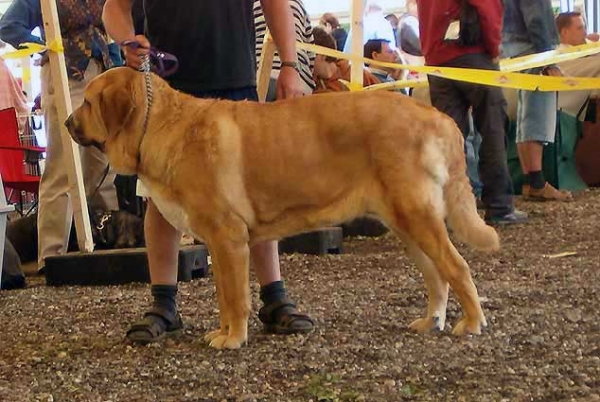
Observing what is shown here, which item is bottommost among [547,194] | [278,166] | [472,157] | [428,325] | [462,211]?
[547,194]

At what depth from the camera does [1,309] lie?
5.00 metres

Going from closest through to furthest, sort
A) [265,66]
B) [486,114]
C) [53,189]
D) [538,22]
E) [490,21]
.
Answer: [265,66] → [53,189] → [490,21] → [486,114] → [538,22]

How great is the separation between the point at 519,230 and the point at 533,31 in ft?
6.94

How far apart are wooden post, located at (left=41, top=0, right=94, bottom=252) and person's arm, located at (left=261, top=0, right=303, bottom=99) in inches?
87.8

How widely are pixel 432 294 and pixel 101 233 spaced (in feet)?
10.5

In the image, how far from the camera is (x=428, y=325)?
12.3 ft

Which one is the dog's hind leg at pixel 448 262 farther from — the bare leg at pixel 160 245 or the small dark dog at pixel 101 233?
the small dark dog at pixel 101 233

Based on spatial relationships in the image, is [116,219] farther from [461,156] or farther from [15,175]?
[461,156]

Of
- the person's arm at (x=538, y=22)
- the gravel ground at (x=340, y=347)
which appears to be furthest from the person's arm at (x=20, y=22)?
the person's arm at (x=538, y=22)

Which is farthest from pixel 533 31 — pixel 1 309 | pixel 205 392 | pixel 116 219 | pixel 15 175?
pixel 205 392

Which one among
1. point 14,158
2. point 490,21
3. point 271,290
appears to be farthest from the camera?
point 14,158

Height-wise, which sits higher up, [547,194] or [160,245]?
[160,245]

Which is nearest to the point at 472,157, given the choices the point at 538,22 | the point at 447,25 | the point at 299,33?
the point at 538,22

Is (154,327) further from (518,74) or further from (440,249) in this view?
(518,74)
